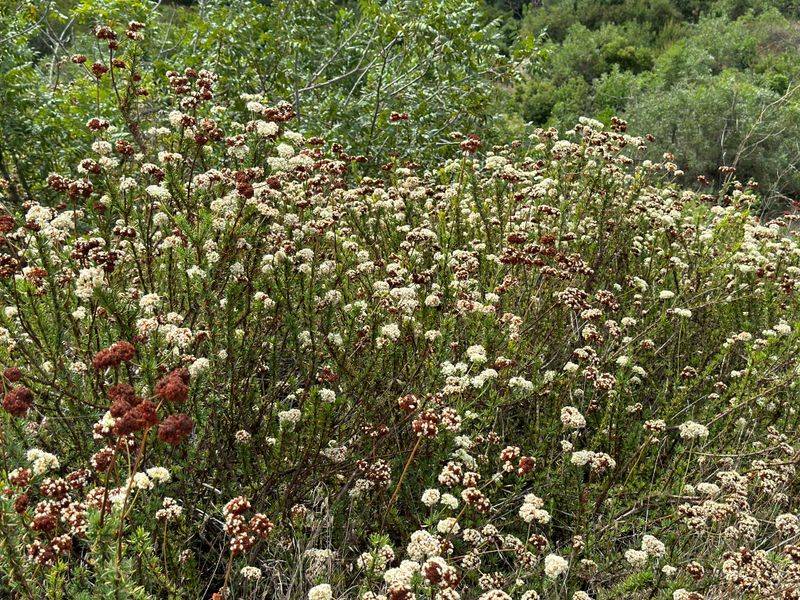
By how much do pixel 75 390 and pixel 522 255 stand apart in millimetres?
2448

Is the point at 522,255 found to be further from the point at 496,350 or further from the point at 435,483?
the point at 435,483

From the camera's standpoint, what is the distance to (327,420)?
103 inches

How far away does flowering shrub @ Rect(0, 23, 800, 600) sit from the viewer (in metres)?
2.15

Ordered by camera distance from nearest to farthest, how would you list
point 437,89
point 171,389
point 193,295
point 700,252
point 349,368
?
1. point 171,389
2. point 193,295
3. point 349,368
4. point 700,252
5. point 437,89

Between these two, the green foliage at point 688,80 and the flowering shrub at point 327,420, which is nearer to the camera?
the flowering shrub at point 327,420

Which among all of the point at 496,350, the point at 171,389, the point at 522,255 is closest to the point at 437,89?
the point at 522,255

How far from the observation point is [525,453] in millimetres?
3340

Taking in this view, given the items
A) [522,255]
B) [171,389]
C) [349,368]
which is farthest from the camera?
[522,255]

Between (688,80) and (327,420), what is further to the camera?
(688,80)

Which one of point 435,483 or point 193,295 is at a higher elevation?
point 193,295

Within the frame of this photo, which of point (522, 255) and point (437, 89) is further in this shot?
point (437, 89)

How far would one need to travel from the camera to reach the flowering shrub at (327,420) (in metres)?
2.15

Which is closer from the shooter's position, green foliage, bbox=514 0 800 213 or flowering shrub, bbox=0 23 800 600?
flowering shrub, bbox=0 23 800 600

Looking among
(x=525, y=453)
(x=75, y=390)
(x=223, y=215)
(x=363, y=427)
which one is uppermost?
(x=223, y=215)
